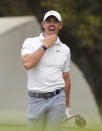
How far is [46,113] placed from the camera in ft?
22.2

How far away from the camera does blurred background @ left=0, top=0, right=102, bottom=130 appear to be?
13.1 metres

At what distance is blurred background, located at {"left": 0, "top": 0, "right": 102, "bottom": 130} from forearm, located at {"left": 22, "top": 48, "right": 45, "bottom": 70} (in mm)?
3347

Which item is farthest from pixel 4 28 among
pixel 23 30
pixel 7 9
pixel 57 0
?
pixel 7 9

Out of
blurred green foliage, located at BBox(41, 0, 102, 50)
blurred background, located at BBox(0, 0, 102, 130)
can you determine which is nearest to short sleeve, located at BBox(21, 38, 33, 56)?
blurred background, located at BBox(0, 0, 102, 130)

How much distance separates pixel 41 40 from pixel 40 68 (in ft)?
1.08

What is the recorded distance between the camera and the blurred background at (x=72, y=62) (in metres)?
13.1

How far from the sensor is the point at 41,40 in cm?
687

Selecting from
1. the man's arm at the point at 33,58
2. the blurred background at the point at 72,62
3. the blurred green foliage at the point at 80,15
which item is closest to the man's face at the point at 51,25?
the man's arm at the point at 33,58

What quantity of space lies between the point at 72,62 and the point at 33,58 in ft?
31.5

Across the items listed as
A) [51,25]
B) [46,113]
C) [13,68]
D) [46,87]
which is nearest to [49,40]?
[51,25]

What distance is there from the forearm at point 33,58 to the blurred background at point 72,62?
11.0 feet

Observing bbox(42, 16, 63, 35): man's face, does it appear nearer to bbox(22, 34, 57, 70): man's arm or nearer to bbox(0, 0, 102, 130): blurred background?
bbox(22, 34, 57, 70): man's arm

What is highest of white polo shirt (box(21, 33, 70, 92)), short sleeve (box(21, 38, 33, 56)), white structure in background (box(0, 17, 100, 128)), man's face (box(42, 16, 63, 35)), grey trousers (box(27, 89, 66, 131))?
white structure in background (box(0, 17, 100, 128))

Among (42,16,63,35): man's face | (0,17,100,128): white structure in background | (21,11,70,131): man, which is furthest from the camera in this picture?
(0,17,100,128): white structure in background
